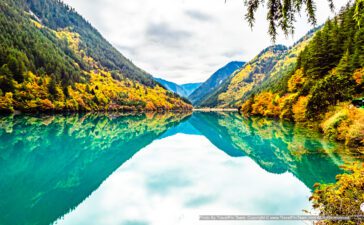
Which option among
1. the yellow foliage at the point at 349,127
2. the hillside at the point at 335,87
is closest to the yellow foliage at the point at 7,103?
the hillside at the point at 335,87

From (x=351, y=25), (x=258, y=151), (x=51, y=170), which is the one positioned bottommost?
(x=258, y=151)

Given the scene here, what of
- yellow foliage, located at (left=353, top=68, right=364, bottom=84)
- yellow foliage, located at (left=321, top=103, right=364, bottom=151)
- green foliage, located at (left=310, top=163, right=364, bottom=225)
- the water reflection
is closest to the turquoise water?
the water reflection

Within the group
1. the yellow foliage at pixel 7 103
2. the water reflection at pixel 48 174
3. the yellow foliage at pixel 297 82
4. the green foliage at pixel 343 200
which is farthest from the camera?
the yellow foliage at pixel 7 103

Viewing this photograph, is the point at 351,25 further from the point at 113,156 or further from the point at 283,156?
the point at 113,156

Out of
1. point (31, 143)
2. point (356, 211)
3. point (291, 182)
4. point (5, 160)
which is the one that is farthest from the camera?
point (31, 143)

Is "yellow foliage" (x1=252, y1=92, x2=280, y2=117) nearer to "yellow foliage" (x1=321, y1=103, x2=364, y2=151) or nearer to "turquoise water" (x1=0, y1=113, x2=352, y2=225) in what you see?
"yellow foliage" (x1=321, y1=103, x2=364, y2=151)

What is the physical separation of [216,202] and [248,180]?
5.03 m

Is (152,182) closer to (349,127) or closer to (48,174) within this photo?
(48,174)

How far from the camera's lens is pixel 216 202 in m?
12.3

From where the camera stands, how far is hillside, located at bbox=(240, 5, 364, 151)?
22209mm

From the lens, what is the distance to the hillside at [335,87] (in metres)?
22.2

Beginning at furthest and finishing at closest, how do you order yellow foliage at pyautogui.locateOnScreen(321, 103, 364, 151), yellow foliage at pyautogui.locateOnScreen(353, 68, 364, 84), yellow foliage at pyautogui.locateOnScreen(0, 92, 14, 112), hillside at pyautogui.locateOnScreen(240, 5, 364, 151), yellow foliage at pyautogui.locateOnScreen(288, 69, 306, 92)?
yellow foliage at pyautogui.locateOnScreen(0, 92, 14, 112) → yellow foliage at pyautogui.locateOnScreen(288, 69, 306, 92) → yellow foliage at pyautogui.locateOnScreen(353, 68, 364, 84) → hillside at pyautogui.locateOnScreen(240, 5, 364, 151) → yellow foliage at pyautogui.locateOnScreen(321, 103, 364, 151)

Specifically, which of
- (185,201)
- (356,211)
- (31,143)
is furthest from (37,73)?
(356,211)

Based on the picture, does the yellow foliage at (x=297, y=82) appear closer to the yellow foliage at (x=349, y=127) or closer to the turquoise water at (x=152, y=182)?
the yellow foliage at (x=349, y=127)
